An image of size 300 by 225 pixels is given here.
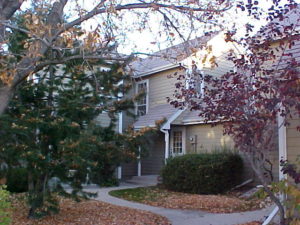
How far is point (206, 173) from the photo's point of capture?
14.3 meters

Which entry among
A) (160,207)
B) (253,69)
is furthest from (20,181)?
(253,69)

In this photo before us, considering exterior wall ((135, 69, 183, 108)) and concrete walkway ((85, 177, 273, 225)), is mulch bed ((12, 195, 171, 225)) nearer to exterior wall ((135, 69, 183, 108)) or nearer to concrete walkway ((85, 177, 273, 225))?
concrete walkway ((85, 177, 273, 225))

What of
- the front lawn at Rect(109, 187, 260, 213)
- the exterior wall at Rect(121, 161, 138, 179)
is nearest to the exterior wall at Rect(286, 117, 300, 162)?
the front lawn at Rect(109, 187, 260, 213)

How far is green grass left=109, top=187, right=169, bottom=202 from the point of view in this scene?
533 inches

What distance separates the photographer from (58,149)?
838cm

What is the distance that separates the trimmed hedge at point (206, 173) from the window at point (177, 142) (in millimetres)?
3425

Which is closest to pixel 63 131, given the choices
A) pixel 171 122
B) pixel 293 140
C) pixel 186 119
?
pixel 293 140

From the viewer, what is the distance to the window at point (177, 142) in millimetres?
18859

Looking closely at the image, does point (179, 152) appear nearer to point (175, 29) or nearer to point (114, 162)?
point (114, 162)

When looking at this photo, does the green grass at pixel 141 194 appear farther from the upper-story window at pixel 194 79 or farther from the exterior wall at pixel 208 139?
the upper-story window at pixel 194 79

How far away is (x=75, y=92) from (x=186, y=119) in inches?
375

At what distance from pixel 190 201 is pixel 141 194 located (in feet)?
9.05

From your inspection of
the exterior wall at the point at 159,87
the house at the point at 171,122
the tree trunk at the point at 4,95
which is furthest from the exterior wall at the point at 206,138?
the tree trunk at the point at 4,95

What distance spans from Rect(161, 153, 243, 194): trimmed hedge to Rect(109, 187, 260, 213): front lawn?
1.70ft
